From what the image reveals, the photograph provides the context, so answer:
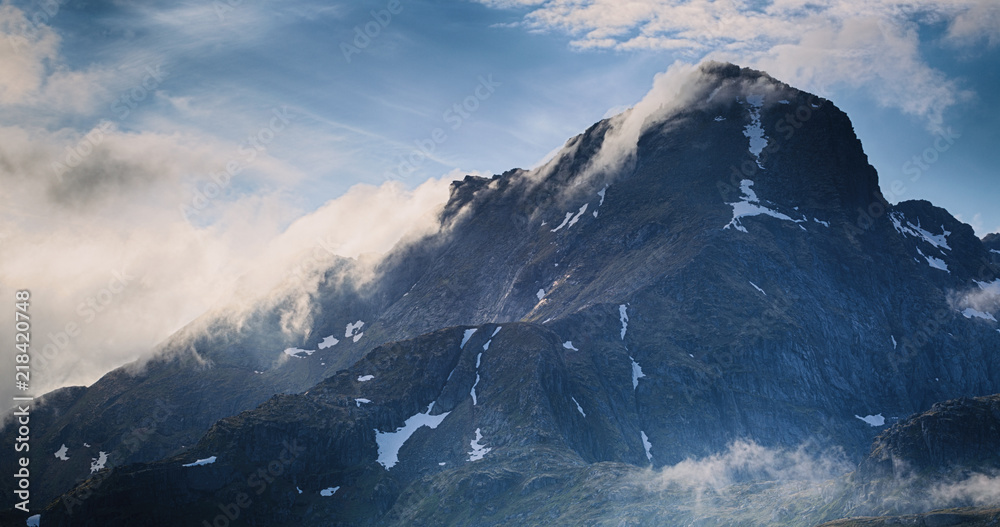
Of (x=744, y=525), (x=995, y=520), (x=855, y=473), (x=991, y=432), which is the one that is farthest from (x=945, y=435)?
(x=744, y=525)

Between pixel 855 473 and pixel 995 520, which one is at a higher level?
pixel 995 520

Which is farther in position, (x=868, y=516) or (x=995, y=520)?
(x=868, y=516)

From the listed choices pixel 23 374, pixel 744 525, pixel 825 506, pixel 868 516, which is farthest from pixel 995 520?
pixel 23 374

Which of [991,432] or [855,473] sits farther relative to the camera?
[855,473]

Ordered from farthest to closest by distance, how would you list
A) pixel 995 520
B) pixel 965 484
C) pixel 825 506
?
pixel 825 506 → pixel 965 484 → pixel 995 520

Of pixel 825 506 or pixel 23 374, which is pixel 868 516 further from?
pixel 23 374

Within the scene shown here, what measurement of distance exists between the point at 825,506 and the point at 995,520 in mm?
40628

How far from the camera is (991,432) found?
608ft

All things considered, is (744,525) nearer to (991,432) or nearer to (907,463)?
(907,463)

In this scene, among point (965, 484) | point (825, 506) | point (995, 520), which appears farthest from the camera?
point (825, 506)

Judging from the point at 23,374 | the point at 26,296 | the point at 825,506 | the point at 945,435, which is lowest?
the point at 23,374

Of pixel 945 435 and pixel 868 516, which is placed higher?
pixel 945 435

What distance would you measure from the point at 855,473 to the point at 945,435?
69.8 feet

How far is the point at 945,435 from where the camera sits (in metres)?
188
